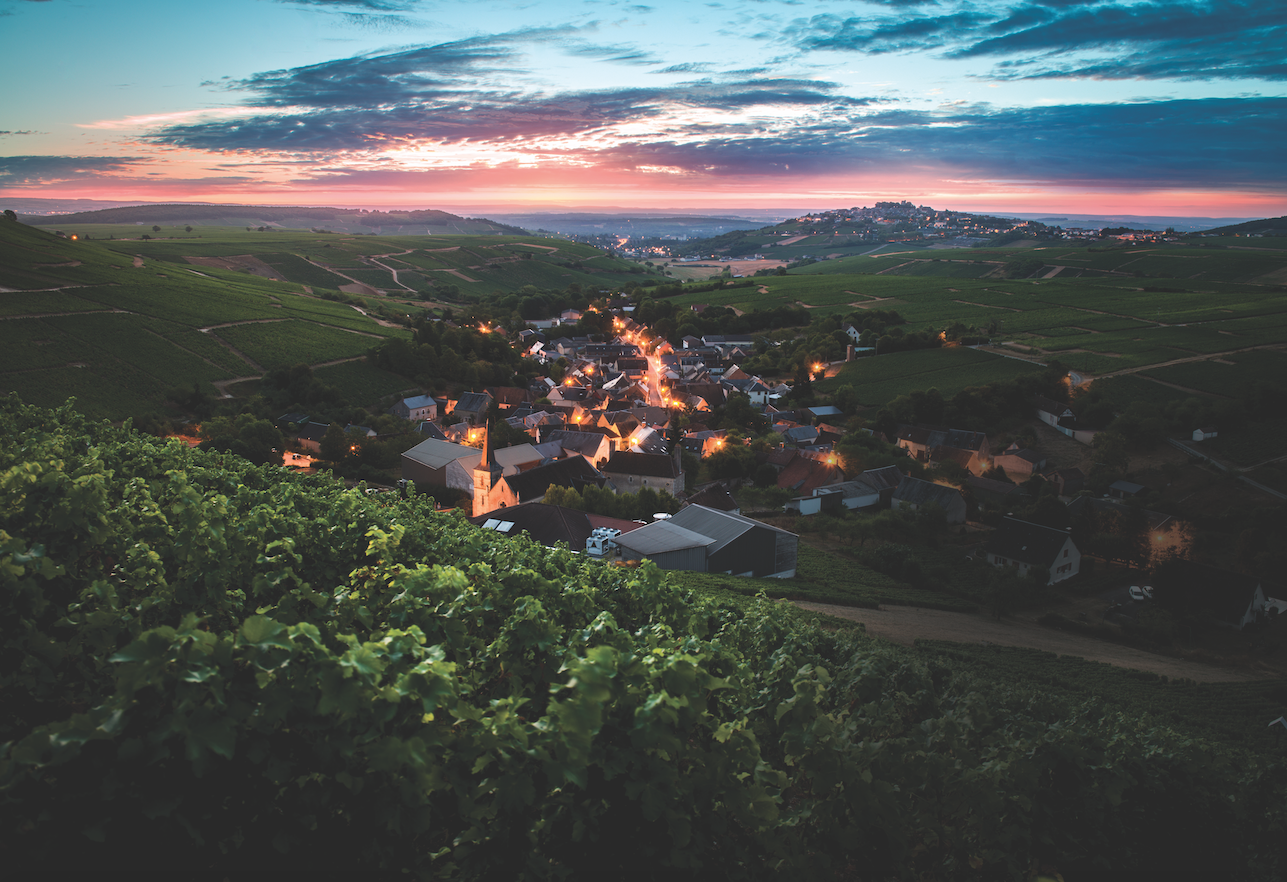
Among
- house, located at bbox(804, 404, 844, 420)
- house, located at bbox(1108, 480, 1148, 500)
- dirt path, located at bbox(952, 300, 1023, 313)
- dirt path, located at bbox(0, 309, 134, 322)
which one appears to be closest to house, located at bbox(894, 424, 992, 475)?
house, located at bbox(804, 404, 844, 420)

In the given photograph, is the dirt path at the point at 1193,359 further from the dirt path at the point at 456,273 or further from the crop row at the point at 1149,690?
the dirt path at the point at 456,273

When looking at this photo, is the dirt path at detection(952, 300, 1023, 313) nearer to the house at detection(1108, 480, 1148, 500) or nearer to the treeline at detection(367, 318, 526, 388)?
the house at detection(1108, 480, 1148, 500)

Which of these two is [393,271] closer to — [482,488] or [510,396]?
[510,396]

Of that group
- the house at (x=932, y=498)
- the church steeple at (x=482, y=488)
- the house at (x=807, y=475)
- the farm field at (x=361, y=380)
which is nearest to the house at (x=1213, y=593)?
the house at (x=932, y=498)

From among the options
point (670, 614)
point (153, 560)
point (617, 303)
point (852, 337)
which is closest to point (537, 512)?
point (670, 614)

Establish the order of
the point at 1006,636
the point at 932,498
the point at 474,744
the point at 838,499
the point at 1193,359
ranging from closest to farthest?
the point at 474,744 < the point at 1006,636 < the point at 932,498 < the point at 838,499 < the point at 1193,359

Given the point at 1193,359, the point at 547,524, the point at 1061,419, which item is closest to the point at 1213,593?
the point at 1061,419

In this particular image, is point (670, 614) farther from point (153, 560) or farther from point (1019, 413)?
point (1019, 413)

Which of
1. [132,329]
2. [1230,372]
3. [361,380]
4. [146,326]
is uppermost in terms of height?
[146,326]
